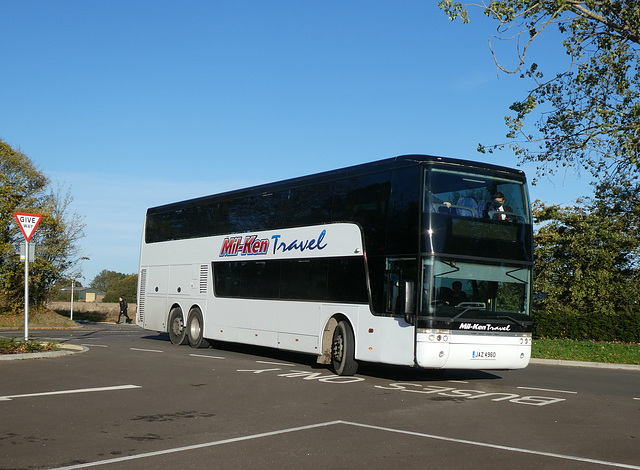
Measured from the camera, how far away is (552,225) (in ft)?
110

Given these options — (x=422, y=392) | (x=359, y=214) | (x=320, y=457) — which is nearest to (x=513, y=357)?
(x=422, y=392)

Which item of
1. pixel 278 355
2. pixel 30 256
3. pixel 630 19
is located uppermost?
pixel 630 19

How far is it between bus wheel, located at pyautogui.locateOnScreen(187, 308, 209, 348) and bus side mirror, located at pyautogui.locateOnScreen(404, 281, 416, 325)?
9.43m

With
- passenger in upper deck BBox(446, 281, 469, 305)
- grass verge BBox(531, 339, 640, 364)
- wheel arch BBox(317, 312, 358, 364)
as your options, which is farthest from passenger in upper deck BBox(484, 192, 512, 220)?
grass verge BBox(531, 339, 640, 364)

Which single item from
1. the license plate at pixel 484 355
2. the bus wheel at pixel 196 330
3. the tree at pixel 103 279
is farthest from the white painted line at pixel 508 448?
the tree at pixel 103 279

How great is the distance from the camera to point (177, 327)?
2236 centimetres

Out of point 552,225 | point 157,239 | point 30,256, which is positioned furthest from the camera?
point 552,225

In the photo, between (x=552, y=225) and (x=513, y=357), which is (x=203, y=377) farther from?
(x=552, y=225)

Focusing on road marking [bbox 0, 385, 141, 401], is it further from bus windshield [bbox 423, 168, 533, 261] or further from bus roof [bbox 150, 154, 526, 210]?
bus roof [bbox 150, 154, 526, 210]

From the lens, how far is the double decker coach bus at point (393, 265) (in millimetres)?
13078

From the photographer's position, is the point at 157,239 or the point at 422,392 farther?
the point at 157,239

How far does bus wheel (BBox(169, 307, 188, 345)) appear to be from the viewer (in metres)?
22.1

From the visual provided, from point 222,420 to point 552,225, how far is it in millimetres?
27524

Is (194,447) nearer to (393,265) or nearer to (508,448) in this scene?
(508,448)
